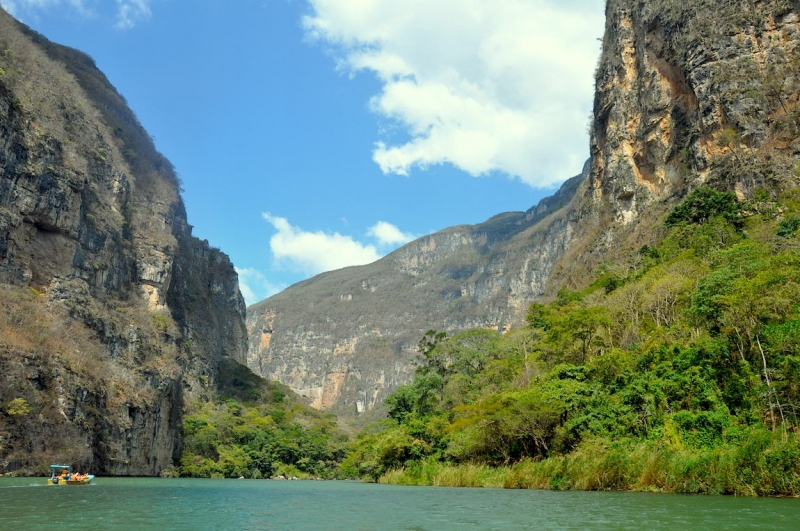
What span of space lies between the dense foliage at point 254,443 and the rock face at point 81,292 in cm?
486

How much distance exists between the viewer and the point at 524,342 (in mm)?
53844

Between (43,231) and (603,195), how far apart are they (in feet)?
215

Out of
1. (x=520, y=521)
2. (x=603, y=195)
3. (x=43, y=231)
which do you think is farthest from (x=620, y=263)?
(x=43, y=231)

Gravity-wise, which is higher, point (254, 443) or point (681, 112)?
point (681, 112)

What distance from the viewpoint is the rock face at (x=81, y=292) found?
51062 millimetres

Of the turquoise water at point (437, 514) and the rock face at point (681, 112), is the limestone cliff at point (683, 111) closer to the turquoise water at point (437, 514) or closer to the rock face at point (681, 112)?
the rock face at point (681, 112)

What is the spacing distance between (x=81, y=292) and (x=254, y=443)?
115 feet

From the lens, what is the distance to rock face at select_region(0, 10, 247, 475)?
5106 centimetres

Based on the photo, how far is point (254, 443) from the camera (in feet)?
300

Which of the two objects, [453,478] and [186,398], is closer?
[453,478]

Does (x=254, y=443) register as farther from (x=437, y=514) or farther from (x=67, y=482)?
(x=437, y=514)

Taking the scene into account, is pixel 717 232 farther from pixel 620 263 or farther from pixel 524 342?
pixel 524 342

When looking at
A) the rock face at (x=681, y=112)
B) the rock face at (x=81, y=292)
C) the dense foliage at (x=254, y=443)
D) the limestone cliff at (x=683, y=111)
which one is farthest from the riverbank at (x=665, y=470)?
the dense foliage at (x=254, y=443)

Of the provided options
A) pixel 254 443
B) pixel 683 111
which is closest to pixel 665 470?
pixel 683 111
